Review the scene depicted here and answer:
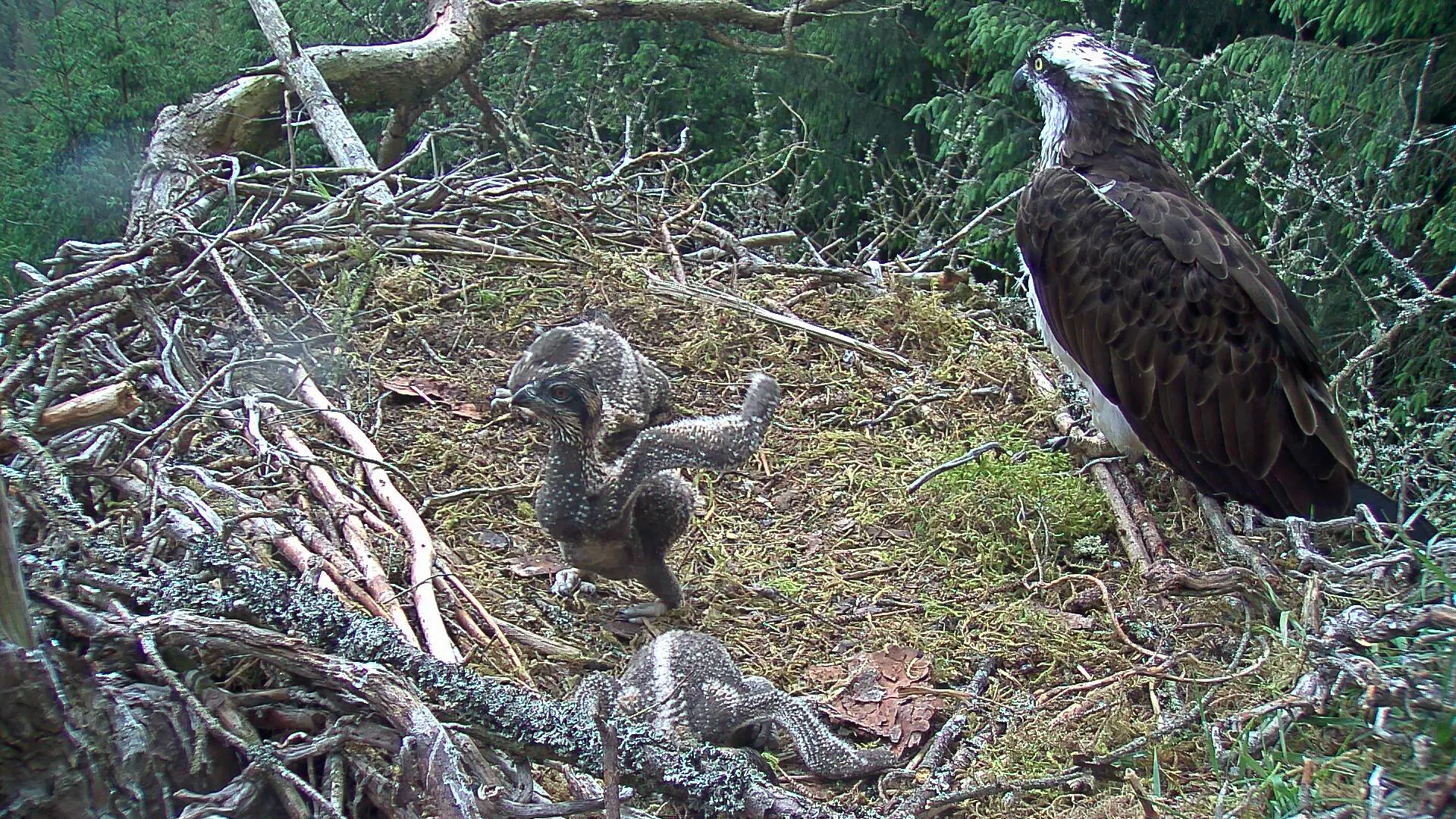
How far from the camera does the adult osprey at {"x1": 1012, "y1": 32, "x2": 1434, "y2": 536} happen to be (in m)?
3.32

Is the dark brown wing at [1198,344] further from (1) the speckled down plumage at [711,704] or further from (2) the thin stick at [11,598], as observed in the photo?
(2) the thin stick at [11,598]

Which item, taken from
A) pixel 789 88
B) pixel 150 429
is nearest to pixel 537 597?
pixel 150 429

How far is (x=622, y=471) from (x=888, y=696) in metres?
0.90

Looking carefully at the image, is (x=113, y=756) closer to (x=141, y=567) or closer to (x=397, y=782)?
(x=397, y=782)

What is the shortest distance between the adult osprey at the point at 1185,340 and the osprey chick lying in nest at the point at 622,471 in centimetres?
132

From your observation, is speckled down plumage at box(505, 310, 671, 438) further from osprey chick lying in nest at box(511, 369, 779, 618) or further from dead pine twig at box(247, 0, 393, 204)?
dead pine twig at box(247, 0, 393, 204)

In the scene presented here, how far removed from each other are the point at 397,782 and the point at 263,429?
5.41 ft

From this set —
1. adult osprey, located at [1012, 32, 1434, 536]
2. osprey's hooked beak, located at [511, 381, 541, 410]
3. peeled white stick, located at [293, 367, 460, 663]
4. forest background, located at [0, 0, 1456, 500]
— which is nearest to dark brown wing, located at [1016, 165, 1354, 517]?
adult osprey, located at [1012, 32, 1434, 536]

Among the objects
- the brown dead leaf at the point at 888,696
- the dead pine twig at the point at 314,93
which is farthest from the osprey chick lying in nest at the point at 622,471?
the dead pine twig at the point at 314,93

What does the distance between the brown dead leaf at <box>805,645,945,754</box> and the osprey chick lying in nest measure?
0.57 metres

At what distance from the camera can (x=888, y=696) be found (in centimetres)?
279

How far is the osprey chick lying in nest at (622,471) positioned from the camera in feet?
9.05

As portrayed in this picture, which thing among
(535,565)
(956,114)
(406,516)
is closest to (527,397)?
(406,516)

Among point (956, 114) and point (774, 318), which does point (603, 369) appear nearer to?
point (774, 318)
